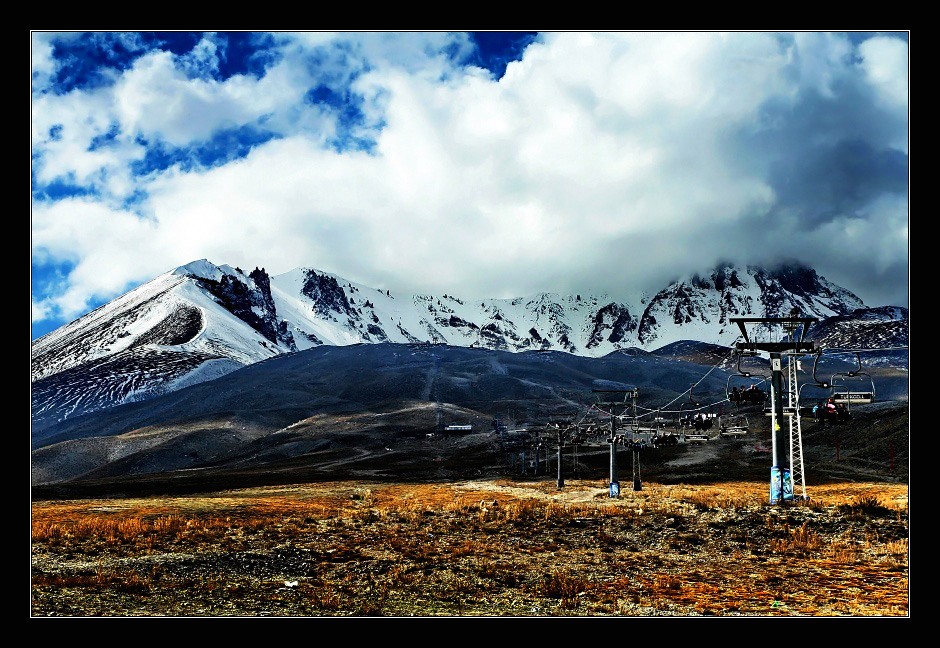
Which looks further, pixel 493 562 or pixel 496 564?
pixel 493 562

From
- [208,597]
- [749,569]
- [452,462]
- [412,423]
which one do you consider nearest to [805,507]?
[749,569]

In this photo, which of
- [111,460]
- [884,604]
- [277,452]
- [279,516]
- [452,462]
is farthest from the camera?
[111,460]

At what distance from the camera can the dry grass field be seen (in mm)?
16031

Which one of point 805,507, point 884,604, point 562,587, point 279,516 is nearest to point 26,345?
point 562,587

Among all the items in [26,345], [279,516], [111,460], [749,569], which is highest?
[26,345]

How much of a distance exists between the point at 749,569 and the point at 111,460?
7041 inches

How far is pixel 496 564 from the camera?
70.8 feet

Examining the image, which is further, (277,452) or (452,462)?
(277,452)

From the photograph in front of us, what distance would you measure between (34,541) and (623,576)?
2171cm

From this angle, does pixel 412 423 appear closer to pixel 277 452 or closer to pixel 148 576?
pixel 277 452

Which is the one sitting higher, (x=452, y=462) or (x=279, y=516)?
(x=279, y=516)

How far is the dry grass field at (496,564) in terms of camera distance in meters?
16.0

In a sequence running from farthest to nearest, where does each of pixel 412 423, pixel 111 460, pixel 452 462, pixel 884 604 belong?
pixel 412 423 → pixel 111 460 → pixel 452 462 → pixel 884 604

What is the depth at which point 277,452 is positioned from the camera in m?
161
